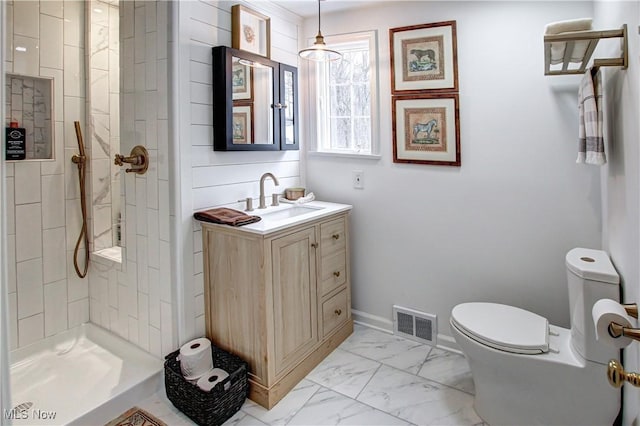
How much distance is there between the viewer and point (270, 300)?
2039 mm

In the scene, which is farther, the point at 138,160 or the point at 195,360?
the point at 138,160

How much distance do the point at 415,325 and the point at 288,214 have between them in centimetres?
118

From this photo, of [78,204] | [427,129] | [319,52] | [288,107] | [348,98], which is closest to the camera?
[319,52]

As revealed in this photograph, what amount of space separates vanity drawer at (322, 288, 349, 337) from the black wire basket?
0.63m

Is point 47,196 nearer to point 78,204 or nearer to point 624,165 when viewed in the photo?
point 78,204

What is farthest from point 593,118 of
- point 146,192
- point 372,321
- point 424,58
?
point 146,192

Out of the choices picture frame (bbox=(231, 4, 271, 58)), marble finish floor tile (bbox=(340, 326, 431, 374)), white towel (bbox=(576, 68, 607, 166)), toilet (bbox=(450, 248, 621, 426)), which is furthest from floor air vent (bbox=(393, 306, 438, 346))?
picture frame (bbox=(231, 4, 271, 58))

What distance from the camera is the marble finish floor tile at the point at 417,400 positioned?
6.33 feet

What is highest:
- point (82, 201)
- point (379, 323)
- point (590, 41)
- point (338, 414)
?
point (590, 41)

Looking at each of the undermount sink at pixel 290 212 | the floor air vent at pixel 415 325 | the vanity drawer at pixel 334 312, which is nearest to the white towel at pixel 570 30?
the undermount sink at pixel 290 212

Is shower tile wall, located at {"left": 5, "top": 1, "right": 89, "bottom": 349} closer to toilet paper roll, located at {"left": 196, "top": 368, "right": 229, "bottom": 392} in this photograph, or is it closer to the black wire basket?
the black wire basket

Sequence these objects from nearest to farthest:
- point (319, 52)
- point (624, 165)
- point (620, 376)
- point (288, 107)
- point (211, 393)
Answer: point (620, 376)
point (624, 165)
point (211, 393)
point (319, 52)
point (288, 107)

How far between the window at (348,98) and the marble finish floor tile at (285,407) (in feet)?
5.37

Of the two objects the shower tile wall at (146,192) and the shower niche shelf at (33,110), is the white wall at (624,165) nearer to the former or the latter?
the shower tile wall at (146,192)
